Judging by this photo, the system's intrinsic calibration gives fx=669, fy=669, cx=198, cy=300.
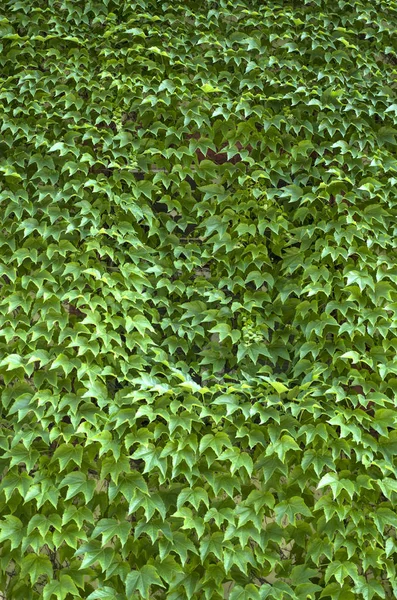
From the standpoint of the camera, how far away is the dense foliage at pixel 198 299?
2844 millimetres

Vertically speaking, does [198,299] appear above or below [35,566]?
above

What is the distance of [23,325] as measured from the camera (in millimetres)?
3090

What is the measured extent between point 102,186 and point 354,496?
6.05 ft

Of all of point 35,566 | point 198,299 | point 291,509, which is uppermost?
point 198,299

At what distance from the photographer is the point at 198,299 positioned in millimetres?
3225

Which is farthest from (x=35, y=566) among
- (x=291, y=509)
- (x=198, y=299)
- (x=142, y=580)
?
(x=198, y=299)

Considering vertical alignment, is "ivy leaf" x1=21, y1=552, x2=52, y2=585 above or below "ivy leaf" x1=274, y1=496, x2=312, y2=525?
below

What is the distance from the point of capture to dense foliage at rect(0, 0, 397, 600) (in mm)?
2844

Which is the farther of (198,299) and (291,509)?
(198,299)

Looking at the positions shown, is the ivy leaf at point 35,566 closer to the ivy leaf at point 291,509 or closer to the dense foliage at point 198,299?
the dense foliage at point 198,299

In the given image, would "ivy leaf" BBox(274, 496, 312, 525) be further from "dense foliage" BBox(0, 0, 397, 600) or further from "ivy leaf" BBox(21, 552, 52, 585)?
"ivy leaf" BBox(21, 552, 52, 585)

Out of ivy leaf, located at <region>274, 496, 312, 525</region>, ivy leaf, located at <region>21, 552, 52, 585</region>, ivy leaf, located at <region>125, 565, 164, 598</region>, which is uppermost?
ivy leaf, located at <region>274, 496, 312, 525</region>

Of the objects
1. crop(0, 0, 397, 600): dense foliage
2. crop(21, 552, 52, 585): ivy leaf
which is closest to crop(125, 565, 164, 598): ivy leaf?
crop(0, 0, 397, 600): dense foliage

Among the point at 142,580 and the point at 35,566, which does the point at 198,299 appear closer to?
the point at 142,580
